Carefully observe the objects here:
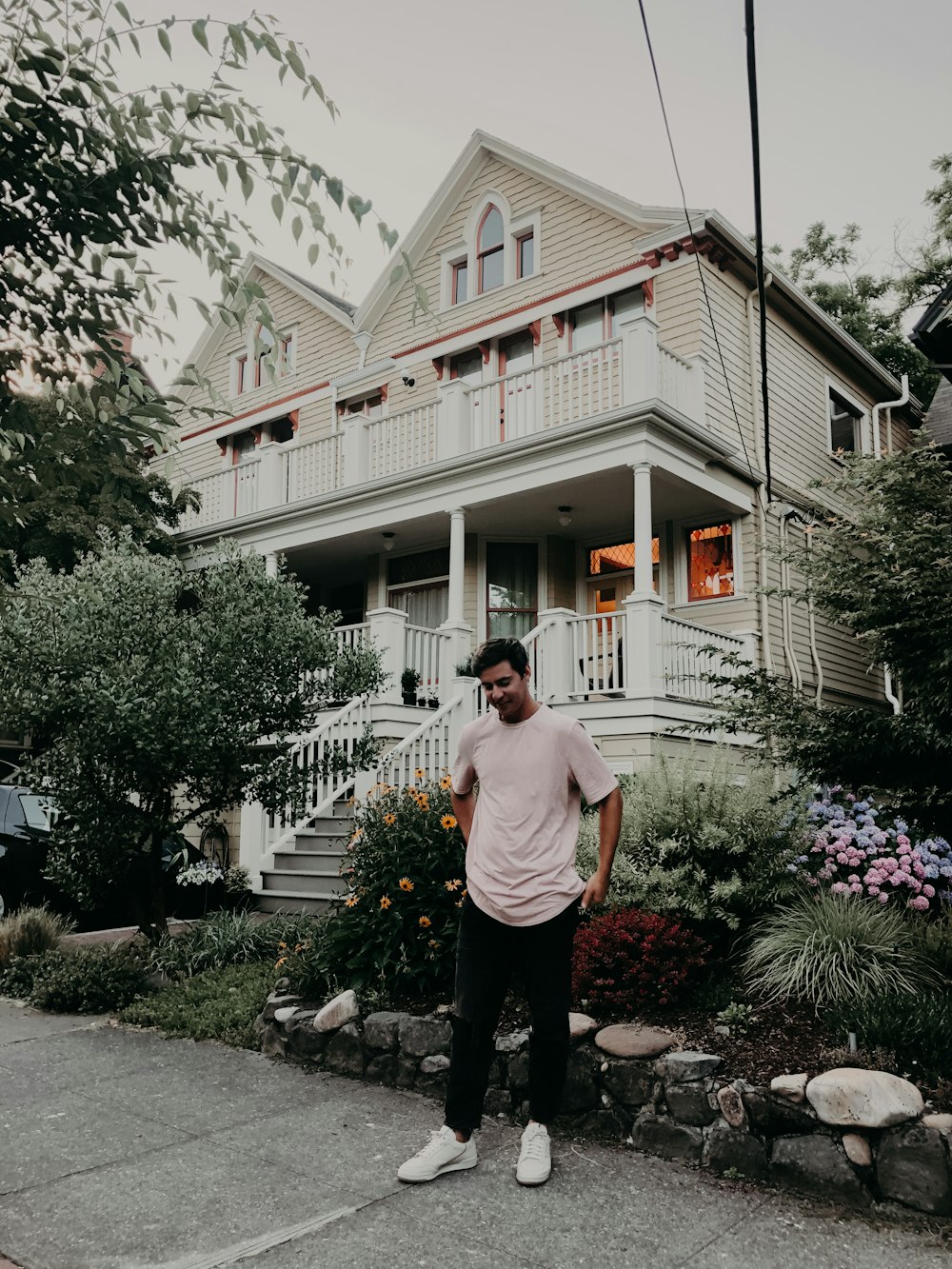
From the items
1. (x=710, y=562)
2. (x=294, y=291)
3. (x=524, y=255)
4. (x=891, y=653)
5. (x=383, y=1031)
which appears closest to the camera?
(x=383, y=1031)

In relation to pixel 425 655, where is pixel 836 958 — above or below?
below

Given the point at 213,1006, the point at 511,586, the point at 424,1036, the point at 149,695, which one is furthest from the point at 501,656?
the point at 511,586

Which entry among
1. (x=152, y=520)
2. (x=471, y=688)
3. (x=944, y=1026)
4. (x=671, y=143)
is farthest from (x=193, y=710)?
(x=152, y=520)

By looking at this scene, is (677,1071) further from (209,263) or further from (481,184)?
(481,184)

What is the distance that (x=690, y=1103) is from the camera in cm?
395

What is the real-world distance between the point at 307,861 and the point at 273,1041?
4153mm

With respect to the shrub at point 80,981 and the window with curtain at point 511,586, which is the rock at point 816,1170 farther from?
the window with curtain at point 511,586

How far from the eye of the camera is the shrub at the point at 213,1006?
5.84m

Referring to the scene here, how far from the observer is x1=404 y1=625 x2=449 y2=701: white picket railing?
11.8 metres

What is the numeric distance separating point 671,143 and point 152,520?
34.2ft

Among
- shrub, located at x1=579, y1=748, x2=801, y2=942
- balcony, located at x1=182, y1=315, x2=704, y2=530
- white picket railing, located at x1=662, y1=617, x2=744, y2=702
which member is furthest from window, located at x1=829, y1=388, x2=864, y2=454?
shrub, located at x1=579, y1=748, x2=801, y2=942

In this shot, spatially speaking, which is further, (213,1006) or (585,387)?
(585,387)

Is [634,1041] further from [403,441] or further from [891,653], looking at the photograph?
[403,441]

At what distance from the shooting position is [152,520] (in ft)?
51.0
